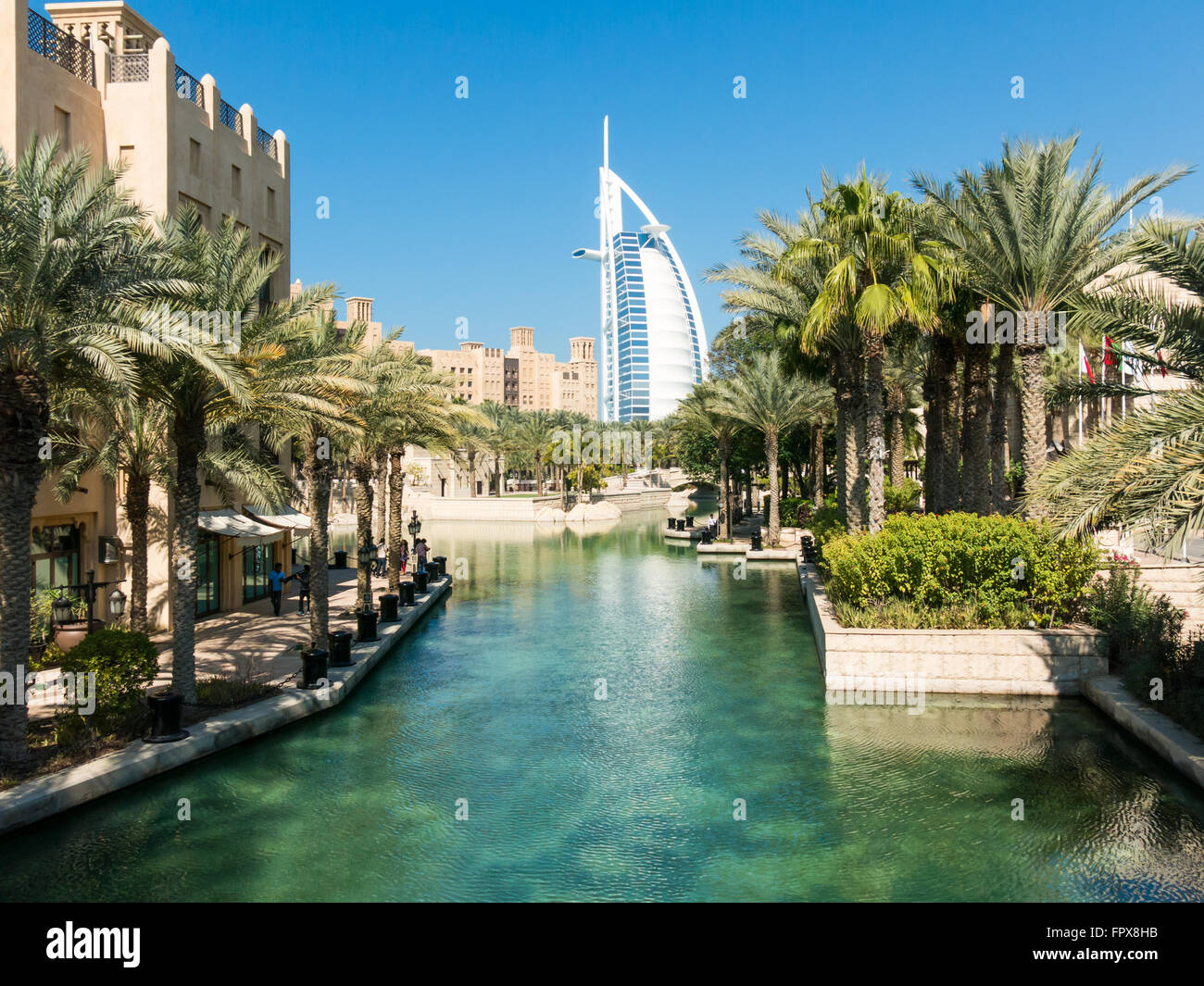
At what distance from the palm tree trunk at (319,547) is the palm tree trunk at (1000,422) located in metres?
15.8

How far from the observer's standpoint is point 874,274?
18.4 m

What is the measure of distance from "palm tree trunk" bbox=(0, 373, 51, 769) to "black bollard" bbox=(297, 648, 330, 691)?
423 cm

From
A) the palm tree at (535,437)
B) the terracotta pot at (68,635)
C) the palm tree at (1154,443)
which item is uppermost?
the palm tree at (535,437)

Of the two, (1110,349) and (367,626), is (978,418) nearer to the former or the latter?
(1110,349)

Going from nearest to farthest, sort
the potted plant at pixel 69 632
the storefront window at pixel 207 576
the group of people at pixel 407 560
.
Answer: the potted plant at pixel 69 632 < the storefront window at pixel 207 576 < the group of people at pixel 407 560

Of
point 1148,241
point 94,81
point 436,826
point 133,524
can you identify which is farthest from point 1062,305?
point 94,81

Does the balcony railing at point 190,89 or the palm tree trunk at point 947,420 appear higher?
the balcony railing at point 190,89

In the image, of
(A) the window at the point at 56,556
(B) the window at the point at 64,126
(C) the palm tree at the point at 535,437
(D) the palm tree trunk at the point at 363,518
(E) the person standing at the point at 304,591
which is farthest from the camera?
(C) the palm tree at the point at 535,437

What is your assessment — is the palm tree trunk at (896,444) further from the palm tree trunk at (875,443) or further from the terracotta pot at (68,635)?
the terracotta pot at (68,635)

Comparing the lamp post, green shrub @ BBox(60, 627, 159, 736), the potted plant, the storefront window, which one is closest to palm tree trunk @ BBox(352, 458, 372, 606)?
the storefront window

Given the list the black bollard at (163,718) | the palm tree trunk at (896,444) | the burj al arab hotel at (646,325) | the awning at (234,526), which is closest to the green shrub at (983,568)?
the black bollard at (163,718)

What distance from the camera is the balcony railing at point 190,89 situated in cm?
1899

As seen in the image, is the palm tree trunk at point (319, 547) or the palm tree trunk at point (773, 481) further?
the palm tree trunk at point (773, 481)

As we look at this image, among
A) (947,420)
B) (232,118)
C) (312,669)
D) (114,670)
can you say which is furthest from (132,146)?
(947,420)
